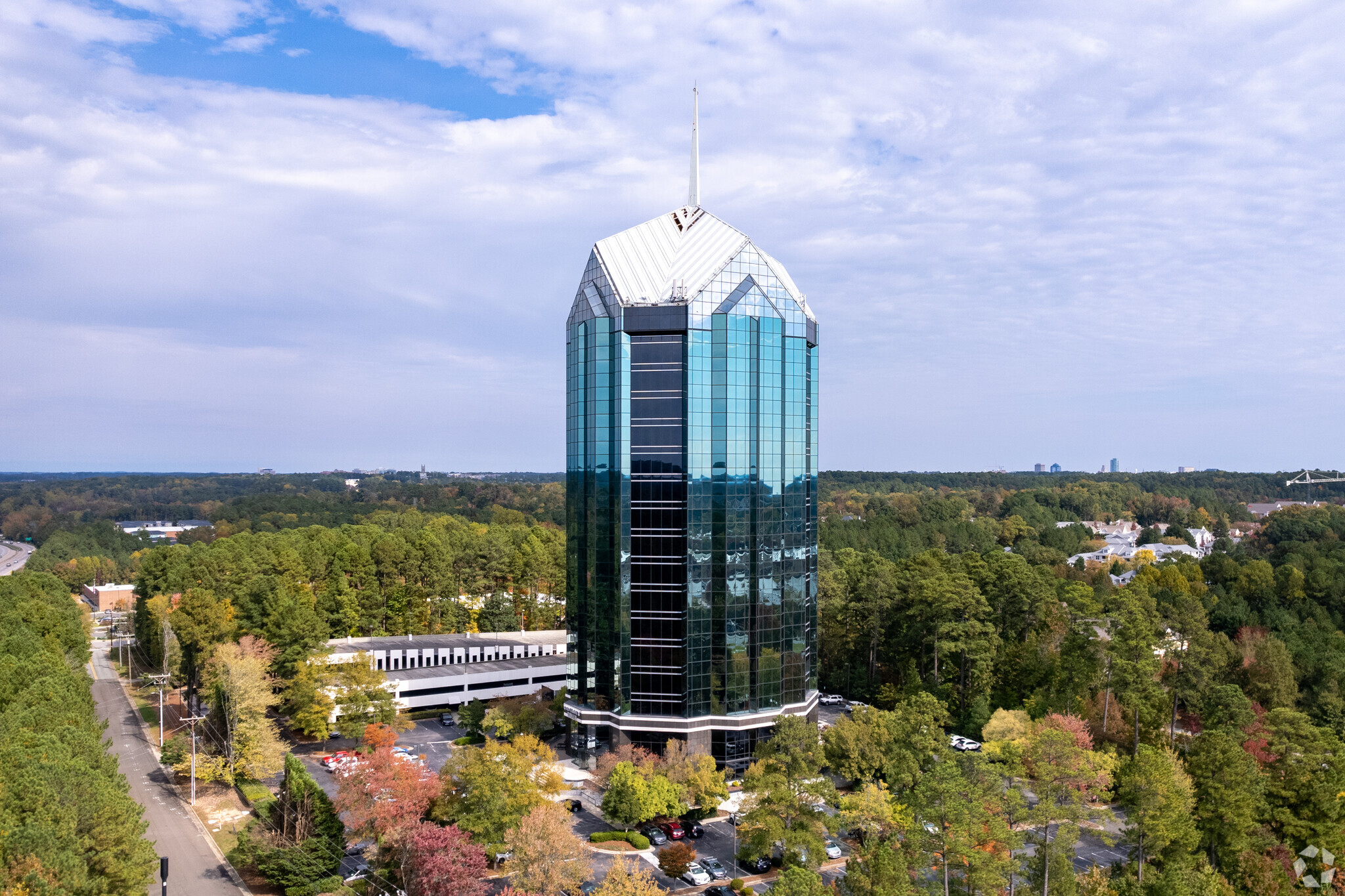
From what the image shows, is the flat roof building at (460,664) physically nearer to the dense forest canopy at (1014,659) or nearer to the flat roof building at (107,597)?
the dense forest canopy at (1014,659)

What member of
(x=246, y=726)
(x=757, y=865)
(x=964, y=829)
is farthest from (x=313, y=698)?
(x=964, y=829)

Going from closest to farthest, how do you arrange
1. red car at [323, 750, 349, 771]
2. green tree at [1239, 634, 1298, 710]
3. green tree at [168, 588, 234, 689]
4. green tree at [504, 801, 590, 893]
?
green tree at [504, 801, 590, 893]
green tree at [1239, 634, 1298, 710]
red car at [323, 750, 349, 771]
green tree at [168, 588, 234, 689]

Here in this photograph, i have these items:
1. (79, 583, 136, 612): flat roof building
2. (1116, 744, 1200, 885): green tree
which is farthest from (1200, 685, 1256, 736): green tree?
(79, 583, 136, 612): flat roof building

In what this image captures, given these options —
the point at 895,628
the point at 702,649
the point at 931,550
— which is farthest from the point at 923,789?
the point at 931,550

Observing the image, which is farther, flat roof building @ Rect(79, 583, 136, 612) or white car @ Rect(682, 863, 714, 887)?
flat roof building @ Rect(79, 583, 136, 612)

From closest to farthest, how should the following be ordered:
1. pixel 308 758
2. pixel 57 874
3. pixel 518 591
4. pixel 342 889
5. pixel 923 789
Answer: pixel 57 874 < pixel 923 789 < pixel 342 889 < pixel 308 758 < pixel 518 591

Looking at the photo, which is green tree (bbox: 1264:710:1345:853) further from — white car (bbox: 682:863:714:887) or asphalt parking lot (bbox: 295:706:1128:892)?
white car (bbox: 682:863:714:887)

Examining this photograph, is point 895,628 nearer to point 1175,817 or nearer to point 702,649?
point 702,649
